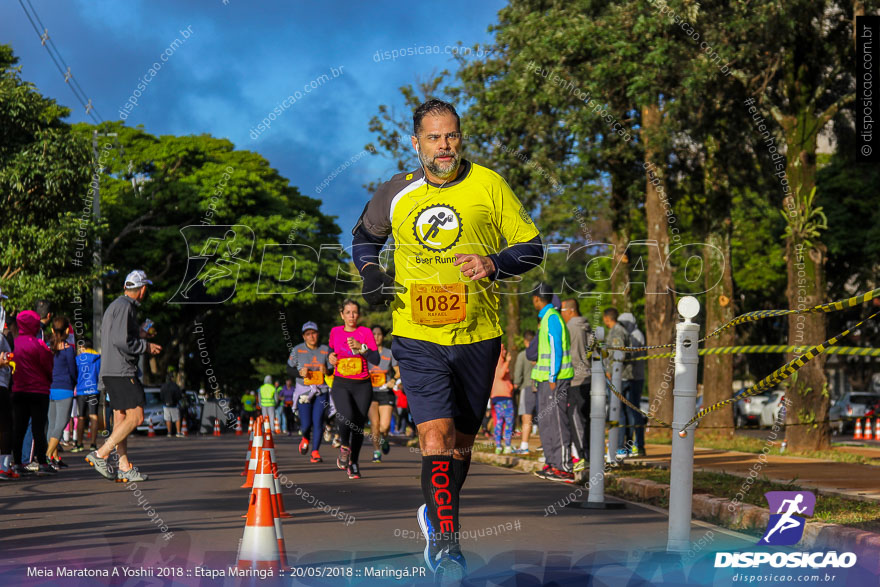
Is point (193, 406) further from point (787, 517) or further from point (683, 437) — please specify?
point (683, 437)

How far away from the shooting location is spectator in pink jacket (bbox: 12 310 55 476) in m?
13.5

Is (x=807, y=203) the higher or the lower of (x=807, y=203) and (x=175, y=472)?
the higher

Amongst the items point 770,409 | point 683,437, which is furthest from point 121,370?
point 770,409

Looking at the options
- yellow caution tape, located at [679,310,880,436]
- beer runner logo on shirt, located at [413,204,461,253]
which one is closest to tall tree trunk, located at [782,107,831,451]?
yellow caution tape, located at [679,310,880,436]

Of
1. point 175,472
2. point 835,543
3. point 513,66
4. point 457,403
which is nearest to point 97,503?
point 175,472

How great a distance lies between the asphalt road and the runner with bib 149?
0.71 m

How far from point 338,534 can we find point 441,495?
2.36 meters

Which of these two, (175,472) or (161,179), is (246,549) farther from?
(161,179)

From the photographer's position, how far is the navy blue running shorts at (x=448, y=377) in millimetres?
5605

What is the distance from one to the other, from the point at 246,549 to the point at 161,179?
142 feet

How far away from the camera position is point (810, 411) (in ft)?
55.2

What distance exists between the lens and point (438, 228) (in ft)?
18.7

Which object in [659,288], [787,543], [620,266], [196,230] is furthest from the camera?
[196,230]

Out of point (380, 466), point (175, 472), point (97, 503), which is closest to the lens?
point (97, 503)
